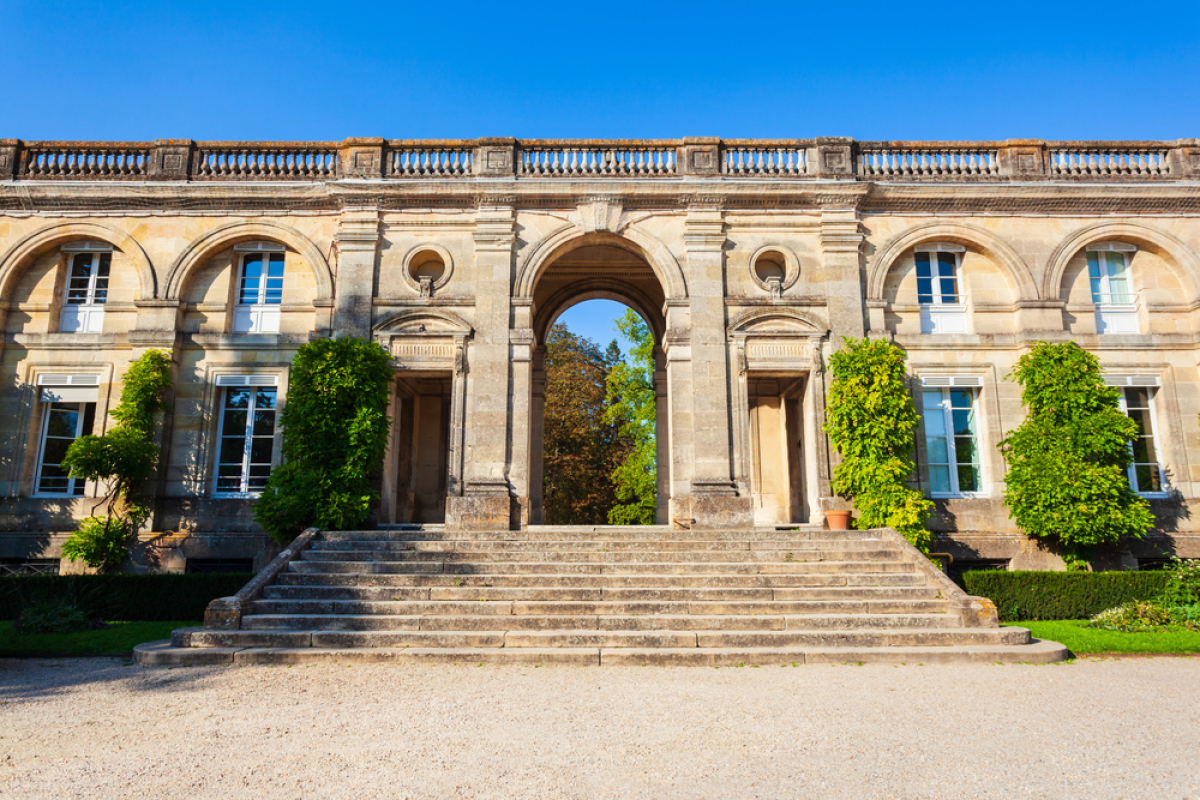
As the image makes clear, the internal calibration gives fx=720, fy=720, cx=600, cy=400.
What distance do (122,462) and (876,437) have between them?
1294 cm

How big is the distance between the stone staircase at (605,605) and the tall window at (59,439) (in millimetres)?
6194

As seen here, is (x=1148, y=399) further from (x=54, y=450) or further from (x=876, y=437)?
(x=54, y=450)

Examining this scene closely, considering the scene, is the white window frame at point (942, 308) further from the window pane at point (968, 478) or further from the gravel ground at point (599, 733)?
the gravel ground at point (599, 733)

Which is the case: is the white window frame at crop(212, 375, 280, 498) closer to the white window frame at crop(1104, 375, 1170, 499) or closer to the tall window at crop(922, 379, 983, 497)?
the tall window at crop(922, 379, 983, 497)

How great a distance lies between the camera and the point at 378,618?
8.36 metres

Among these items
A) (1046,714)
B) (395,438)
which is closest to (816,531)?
(1046,714)

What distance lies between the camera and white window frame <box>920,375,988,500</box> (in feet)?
44.1

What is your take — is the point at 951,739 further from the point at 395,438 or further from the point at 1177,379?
the point at 1177,379

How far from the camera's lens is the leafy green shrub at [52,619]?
8.98 m

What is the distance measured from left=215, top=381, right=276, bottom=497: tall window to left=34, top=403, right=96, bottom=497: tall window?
2.45 metres

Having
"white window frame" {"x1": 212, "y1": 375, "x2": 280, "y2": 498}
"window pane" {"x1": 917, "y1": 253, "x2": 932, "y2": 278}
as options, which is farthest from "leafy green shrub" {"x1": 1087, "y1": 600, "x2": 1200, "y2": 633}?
"white window frame" {"x1": 212, "y1": 375, "x2": 280, "y2": 498}

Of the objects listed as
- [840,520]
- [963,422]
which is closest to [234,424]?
[840,520]

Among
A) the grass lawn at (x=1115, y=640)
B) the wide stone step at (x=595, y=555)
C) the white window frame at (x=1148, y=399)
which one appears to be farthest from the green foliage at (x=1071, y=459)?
the wide stone step at (x=595, y=555)

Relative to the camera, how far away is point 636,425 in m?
26.5
